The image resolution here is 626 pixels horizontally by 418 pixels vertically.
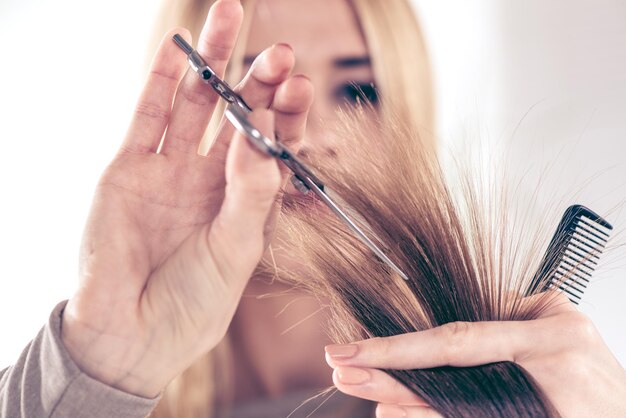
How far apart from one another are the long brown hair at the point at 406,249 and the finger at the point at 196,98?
0.19 m

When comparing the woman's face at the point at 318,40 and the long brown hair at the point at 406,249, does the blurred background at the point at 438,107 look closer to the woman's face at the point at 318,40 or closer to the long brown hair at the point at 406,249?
the woman's face at the point at 318,40

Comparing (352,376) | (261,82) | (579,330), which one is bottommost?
(579,330)

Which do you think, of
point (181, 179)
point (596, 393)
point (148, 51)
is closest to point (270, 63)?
point (181, 179)

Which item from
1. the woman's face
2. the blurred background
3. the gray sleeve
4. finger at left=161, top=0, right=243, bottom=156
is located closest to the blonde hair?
the woman's face

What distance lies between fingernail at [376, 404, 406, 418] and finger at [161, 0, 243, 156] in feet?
1.60

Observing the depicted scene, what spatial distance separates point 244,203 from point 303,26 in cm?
112

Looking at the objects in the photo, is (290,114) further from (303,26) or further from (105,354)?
(303,26)

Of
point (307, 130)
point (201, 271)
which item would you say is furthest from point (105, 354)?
point (307, 130)

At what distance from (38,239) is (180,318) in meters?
1.11

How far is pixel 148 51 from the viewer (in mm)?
1681

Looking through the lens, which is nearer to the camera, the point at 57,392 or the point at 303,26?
the point at 57,392

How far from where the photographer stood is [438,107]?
6.21ft

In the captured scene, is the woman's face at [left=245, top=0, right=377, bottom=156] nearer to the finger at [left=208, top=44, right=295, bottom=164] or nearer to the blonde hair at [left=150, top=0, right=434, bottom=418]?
the blonde hair at [left=150, top=0, right=434, bottom=418]

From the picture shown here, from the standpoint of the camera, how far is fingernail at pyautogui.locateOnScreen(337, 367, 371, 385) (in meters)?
0.79
